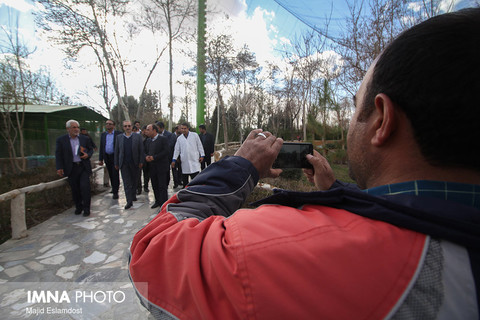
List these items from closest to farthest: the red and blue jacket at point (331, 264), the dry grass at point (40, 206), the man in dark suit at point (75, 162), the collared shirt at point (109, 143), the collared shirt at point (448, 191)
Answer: the red and blue jacket at point (331, 264) < the collared shirt at point (448, 191) < the dry grass at point (40, 206) < the man in dark suit at point (75, 162) < the collared shirt at point (109, 143)

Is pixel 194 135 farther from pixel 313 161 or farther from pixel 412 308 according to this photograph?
pixel 412 308

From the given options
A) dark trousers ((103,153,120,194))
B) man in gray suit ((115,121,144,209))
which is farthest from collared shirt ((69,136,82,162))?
dark trousers ((103,153,120,194))

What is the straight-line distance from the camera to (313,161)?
1.42m

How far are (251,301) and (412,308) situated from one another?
13.5 inches

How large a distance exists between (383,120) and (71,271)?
3.94 meters

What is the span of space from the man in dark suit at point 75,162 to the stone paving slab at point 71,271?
495 millimetres

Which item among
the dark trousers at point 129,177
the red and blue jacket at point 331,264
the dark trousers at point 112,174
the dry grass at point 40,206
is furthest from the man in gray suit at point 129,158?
the red and blue jacket at point 331,264

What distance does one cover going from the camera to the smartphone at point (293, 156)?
1375mm

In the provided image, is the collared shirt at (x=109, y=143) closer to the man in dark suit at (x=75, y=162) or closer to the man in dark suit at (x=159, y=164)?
the man in dark suit at (x=75, y=162)

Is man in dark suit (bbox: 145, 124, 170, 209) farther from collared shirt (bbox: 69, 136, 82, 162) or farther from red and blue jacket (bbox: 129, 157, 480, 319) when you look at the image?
red and blue jacket (bbox: 129, 157, 480, 319)

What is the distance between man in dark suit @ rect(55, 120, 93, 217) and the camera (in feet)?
16.4

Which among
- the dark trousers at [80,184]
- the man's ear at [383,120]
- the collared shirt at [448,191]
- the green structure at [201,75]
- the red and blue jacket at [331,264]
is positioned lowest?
the dark trousers at [80,184]

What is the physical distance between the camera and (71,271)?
3.14 meters

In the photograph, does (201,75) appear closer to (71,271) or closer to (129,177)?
(129,177)
